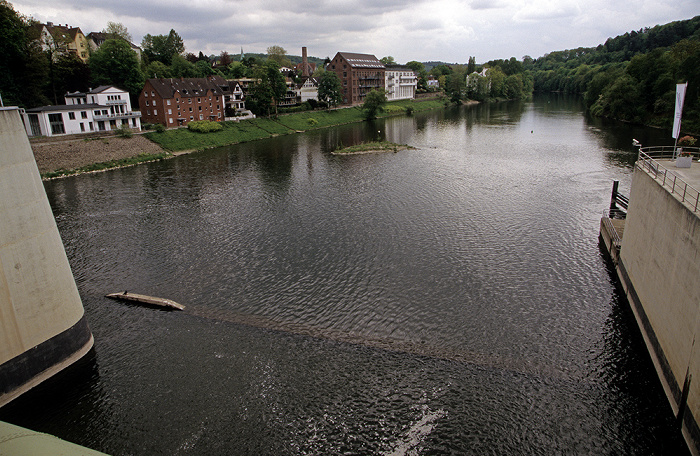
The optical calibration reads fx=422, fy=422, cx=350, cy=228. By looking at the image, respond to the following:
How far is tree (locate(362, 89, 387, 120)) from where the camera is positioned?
119 metres

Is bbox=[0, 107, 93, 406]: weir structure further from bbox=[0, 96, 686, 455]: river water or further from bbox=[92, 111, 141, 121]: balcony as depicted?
bbox=[92, 111, 141, 121]: balcony

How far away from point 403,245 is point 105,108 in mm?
66056

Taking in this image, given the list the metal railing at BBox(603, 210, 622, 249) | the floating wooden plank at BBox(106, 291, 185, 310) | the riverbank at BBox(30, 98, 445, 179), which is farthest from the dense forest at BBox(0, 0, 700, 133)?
the floating wooden plank at BBox(106, 291, 185, 310)

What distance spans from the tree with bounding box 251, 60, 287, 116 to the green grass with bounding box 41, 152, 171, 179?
1306 inches

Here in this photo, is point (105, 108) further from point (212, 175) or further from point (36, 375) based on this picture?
point (36, 375)

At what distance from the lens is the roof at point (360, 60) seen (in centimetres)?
13975

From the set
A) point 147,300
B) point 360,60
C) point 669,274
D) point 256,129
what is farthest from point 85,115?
point 360,60

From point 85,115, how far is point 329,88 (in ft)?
211

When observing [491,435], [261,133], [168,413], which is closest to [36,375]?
[168,413]

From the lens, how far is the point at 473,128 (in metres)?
101

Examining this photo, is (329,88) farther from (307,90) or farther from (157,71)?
(157,71)

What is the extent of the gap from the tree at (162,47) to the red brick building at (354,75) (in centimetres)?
5049

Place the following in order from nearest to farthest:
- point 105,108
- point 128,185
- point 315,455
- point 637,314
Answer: point 315,455, point 637,314, point 128,185, point 105,108

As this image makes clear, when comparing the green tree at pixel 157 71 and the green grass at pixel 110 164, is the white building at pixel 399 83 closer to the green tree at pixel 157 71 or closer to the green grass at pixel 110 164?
the green tree at pixel 157 71
